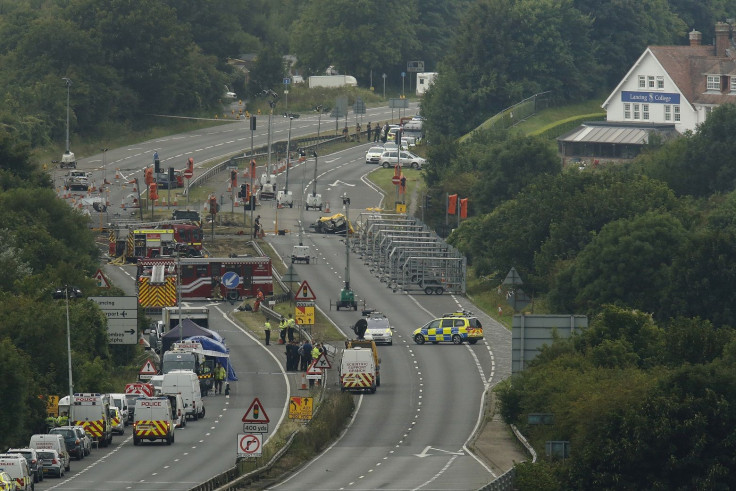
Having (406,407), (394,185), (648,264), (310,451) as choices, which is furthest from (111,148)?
(310,451)

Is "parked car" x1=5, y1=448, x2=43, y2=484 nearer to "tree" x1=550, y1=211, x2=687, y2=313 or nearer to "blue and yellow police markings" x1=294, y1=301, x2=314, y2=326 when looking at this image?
"blue and yellow police markings" x1=294, y1=301, x2=314, y2=326

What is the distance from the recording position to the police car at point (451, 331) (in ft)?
319

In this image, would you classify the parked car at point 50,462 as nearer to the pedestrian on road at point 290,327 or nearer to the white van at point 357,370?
the white van at point 357,370

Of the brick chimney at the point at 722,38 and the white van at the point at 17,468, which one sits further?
the brick chimney at the point at 722,38

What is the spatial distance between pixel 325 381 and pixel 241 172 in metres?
70.6

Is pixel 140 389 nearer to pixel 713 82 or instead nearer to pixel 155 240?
pixel 155 240

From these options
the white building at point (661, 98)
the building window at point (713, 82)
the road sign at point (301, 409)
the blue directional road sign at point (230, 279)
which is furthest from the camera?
the building window at point (713, 82)

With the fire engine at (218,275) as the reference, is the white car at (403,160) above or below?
above

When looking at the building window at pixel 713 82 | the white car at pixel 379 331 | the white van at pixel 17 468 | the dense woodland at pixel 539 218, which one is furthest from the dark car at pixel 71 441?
the building window at pixel 713 82

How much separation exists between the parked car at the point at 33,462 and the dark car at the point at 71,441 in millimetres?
4077

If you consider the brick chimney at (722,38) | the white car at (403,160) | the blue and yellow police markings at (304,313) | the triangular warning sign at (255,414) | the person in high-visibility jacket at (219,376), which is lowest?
the person in high-visibility jacket at (219,376)

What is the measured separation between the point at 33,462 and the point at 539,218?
57404 mm

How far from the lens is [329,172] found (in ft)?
522

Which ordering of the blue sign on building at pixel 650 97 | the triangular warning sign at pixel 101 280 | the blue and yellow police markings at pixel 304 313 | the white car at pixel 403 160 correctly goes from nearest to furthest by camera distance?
the blue and yellow police markings at pixel 304 313, the triangular warning sign at pixel 101 280, the white car at pixel 403 160, the blue sign on building at pixel 650 97
